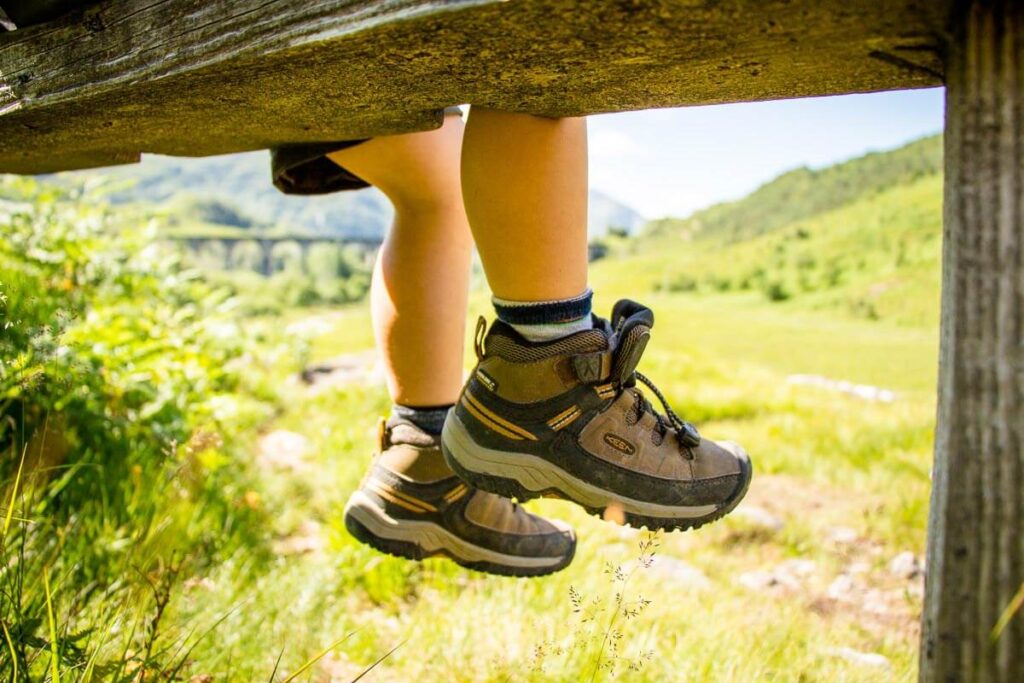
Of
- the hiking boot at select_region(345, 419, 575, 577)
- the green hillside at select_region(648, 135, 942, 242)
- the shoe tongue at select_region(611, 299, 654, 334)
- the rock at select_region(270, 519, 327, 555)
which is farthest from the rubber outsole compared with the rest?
the green hillside at select_region(648, 135, 942, 242)

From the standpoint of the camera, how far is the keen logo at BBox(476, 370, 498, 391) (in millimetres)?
1253

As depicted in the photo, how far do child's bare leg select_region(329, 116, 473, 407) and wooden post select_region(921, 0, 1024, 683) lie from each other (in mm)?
1116

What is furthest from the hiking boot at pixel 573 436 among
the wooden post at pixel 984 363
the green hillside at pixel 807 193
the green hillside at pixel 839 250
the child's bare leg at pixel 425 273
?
the green hillside at pixel 807 193

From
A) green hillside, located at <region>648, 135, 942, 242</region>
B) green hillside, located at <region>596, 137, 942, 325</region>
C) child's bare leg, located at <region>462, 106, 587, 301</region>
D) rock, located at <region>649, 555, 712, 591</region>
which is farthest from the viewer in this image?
green hillside, located at <region>648, 135, 942, 242</region>

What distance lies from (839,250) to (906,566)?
2122cm

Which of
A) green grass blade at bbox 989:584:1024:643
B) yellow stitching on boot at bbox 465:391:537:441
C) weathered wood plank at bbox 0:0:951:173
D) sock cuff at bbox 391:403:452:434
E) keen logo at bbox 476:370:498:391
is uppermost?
weathered wood plank at bbox 0:0:951:173

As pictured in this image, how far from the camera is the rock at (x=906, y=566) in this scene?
2422 mm

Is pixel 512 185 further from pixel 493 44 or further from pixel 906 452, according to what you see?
pixel 906 452

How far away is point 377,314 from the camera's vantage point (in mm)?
1637

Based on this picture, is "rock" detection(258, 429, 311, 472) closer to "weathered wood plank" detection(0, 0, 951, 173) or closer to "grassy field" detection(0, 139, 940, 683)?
"grassy field" detection(0, 139, 940, 683)

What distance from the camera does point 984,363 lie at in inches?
21.8

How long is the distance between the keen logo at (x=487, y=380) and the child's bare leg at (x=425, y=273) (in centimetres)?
30

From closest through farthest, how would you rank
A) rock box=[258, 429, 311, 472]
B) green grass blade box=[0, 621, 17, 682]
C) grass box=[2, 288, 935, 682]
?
1. green grass blade box=[0, 621, 17, 682]
2. grass box=[2, 288, 935, 682]
3. rock box=[258, 429, 311, 472]

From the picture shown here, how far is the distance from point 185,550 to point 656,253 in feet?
99.4
